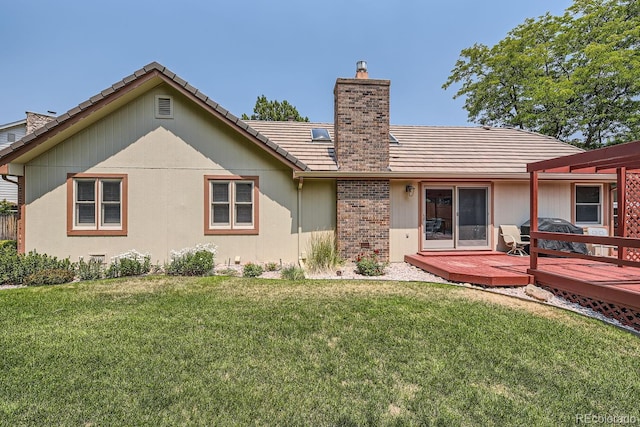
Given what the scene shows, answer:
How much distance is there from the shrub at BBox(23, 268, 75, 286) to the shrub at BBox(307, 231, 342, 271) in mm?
5739

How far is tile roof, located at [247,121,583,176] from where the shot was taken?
10.2m

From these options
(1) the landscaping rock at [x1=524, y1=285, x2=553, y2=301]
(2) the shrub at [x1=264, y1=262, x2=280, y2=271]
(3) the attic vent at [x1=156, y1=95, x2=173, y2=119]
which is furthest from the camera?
(3) the attic vent at [x1=156, y1=95, x2=173, y2=119]

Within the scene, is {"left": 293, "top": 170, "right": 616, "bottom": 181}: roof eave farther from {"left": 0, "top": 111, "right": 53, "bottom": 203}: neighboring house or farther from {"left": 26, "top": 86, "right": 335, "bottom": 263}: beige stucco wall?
{"left": 0, "top": 111, "right": 53, "bottom": 203}: neighboring house

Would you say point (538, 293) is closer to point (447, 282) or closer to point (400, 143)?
point (447, 282)

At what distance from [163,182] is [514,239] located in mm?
10689

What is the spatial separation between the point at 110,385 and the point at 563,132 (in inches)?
1150

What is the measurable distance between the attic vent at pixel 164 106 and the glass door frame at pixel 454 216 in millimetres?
7777

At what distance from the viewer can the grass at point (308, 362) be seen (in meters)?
2.69

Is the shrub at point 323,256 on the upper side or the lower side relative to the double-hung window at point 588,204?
lower

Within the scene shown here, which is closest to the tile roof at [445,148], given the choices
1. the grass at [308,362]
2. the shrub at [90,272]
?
the grass at [308,362]

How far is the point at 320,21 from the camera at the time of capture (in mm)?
13031

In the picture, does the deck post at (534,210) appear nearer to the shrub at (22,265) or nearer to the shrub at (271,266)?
the shrub at (271,266)

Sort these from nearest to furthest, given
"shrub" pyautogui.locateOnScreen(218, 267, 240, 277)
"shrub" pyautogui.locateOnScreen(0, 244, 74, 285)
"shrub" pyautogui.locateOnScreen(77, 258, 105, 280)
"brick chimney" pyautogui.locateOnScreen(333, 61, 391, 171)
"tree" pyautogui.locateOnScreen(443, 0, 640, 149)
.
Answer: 1. "shrub" pyautogui.locateOnScreen(0, 244, 74, 285)
2. "shrub" pyautogui.locateOnScreen(77, 258, 105, 280)
3. "shrub" pyautogui.locateOnScreen(218, 267, 240, 277)
4. "brick chimney" pyautogui.locateOnScreen(333, 61, 391, 171)
5. "tree" pyautogui.locateOnScreen(443, 0, 640, 149)

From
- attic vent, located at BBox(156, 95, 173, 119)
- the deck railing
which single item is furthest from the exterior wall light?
attic vent, located at BBox(156, 95, 173, 119)
